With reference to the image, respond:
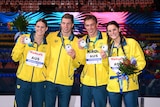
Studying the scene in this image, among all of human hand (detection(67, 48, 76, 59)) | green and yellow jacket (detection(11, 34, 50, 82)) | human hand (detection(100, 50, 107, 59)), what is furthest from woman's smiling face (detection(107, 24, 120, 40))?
green and yellow jacket (detection(11, 34, 50, 82))

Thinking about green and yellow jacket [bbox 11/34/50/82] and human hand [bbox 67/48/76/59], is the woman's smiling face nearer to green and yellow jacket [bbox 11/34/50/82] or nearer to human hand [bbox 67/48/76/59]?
human hand [bbox 67/48/76/59]

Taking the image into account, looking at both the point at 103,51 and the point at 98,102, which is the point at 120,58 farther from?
the point at 98,102

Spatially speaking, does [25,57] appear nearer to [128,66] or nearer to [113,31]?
[113,31]

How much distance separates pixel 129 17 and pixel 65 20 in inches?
63.7

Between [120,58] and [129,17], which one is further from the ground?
[129,17]

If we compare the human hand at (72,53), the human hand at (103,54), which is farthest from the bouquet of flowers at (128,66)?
the human hand at (72,53)

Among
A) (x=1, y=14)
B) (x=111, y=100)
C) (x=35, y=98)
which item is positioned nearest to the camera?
(x=111, y=100)

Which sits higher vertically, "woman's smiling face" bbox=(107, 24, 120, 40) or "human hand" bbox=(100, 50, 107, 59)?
"woman's smiling face" bbox=(107, 24, 120, 40)

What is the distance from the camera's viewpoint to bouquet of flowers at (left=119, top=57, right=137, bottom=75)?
10.8 ft

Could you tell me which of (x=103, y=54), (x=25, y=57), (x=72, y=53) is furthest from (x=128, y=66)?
(x=25, y=57)

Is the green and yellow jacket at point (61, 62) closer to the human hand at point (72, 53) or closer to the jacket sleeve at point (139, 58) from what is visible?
the human hand at point (72, 53)

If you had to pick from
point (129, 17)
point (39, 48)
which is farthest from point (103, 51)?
point (129, 17)

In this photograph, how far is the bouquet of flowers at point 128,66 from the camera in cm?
328

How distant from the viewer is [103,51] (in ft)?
11.6
